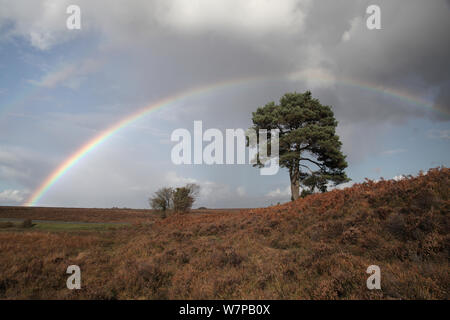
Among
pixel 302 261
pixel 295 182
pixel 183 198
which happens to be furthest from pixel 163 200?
pixel 302 261

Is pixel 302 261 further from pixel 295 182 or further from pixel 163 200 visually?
pixel 163 200

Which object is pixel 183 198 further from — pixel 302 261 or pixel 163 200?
pixel 302 261

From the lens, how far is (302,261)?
641 centimetres

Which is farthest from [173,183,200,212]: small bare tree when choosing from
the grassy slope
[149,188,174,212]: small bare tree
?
the grassy slope

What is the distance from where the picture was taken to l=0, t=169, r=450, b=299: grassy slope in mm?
4887

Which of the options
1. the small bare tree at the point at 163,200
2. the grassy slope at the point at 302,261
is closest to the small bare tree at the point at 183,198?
the small bare tree at the point at 163,200

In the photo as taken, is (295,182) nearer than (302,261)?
No

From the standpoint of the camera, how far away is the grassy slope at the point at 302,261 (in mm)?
4887

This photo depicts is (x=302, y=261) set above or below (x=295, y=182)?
below

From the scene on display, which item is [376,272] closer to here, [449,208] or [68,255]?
[449,208]

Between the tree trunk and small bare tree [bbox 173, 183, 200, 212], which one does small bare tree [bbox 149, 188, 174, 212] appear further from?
the tree trunk
